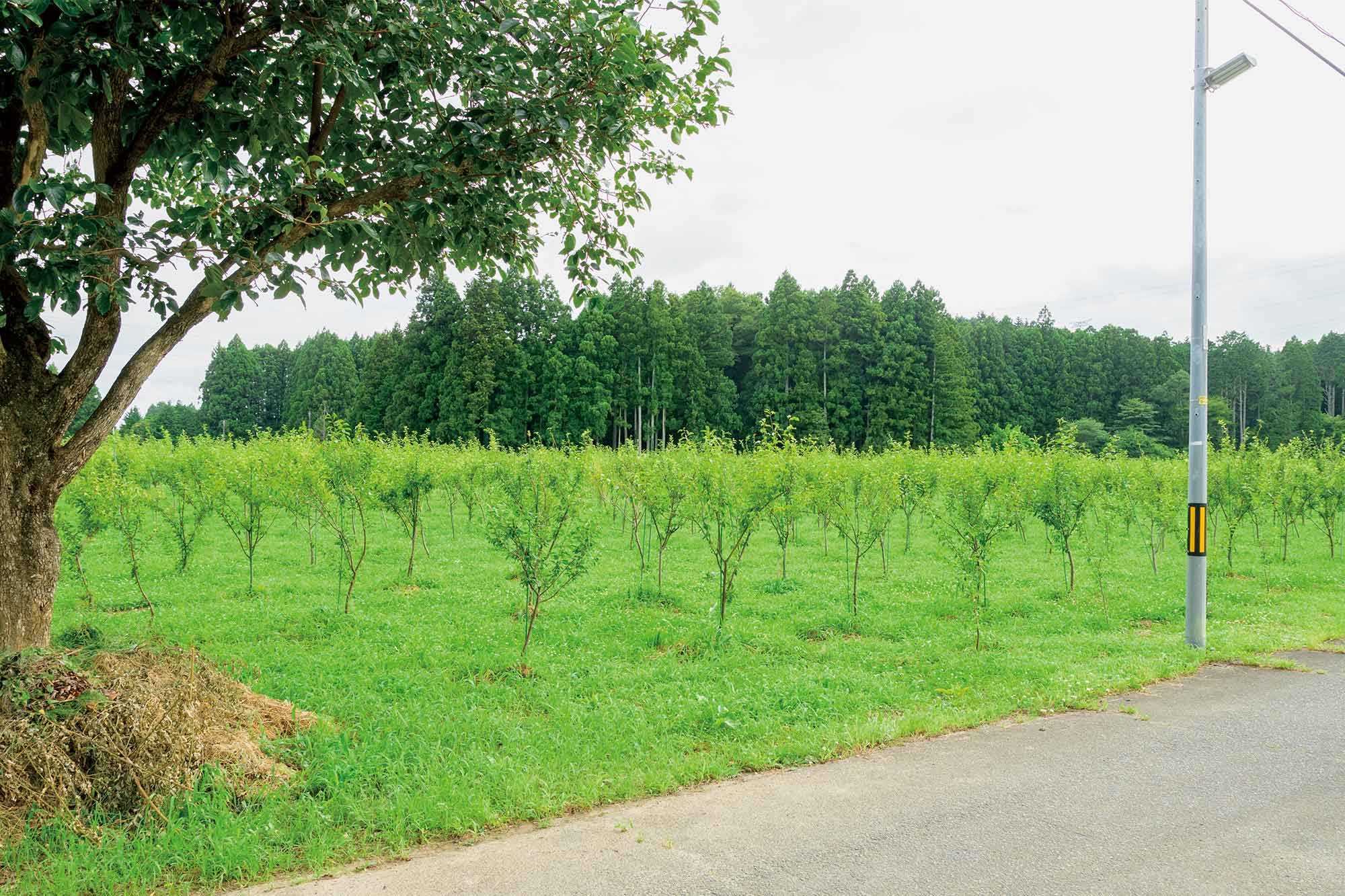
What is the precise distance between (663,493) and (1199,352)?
25.6 feet

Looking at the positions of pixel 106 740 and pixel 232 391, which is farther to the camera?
pixel 232 391

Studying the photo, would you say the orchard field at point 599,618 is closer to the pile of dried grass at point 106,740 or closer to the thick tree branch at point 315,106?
the pile of dried grass at point 106,740

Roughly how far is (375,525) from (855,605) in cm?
1588

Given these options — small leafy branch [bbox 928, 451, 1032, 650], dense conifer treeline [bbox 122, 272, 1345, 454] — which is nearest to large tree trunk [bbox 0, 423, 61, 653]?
small leafy branch [bbox 928, 451, 1032, 650]

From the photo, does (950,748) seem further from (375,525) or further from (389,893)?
(375,525)


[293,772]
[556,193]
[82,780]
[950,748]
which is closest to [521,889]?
[293,772]

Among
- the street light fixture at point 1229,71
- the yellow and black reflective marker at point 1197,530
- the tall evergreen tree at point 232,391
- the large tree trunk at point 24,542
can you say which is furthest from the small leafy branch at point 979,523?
the tall evergreen tree at point 232,391

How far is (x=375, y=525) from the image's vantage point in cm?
2278

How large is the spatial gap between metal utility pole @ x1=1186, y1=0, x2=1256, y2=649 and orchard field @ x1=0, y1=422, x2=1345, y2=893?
0.71m

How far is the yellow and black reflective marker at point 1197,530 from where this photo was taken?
888 centimetres

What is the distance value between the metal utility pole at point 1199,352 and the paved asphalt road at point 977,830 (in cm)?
308

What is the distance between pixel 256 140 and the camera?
5.18 m

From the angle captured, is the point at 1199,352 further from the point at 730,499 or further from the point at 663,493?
the point at 663,493

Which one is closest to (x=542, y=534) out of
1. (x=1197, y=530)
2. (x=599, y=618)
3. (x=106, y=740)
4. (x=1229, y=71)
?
(x=599, y=618)
